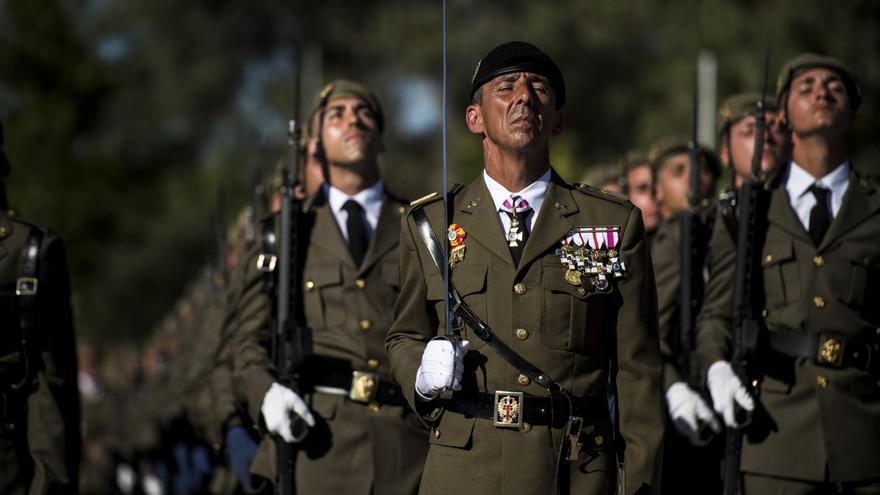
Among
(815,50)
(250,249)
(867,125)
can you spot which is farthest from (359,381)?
(815,50)

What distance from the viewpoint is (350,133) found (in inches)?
303

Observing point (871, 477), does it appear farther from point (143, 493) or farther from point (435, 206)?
point (143, 493)

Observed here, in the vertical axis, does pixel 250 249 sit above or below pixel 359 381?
above

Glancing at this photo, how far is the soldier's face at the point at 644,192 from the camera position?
9.98 metres

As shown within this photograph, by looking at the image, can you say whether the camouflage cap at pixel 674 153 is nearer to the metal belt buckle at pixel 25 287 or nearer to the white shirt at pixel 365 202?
the white shirt at pixel 365 202

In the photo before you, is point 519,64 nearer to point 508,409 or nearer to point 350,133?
point 508,409

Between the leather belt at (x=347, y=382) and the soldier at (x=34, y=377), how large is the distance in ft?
3.61

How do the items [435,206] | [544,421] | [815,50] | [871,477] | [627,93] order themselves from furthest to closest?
[627,93] → [815,50] → [871,477] → [435,206] → [544,421]

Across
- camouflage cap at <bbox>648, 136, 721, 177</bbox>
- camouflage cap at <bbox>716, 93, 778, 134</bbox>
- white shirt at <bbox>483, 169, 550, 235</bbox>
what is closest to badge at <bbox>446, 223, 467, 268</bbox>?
white shirt at <bbox>483, 169, 550, 235</bbox>

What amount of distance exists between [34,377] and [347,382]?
4.68 ft

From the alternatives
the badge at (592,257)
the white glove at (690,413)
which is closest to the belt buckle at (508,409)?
the badge at (592,257)

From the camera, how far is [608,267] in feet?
17.4

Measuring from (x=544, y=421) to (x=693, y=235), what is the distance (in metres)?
3.03

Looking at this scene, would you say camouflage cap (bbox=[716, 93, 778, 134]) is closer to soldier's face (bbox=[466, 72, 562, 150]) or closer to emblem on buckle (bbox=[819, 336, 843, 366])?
emblem on buckle (bbox=[819, 336, 843, 366])
